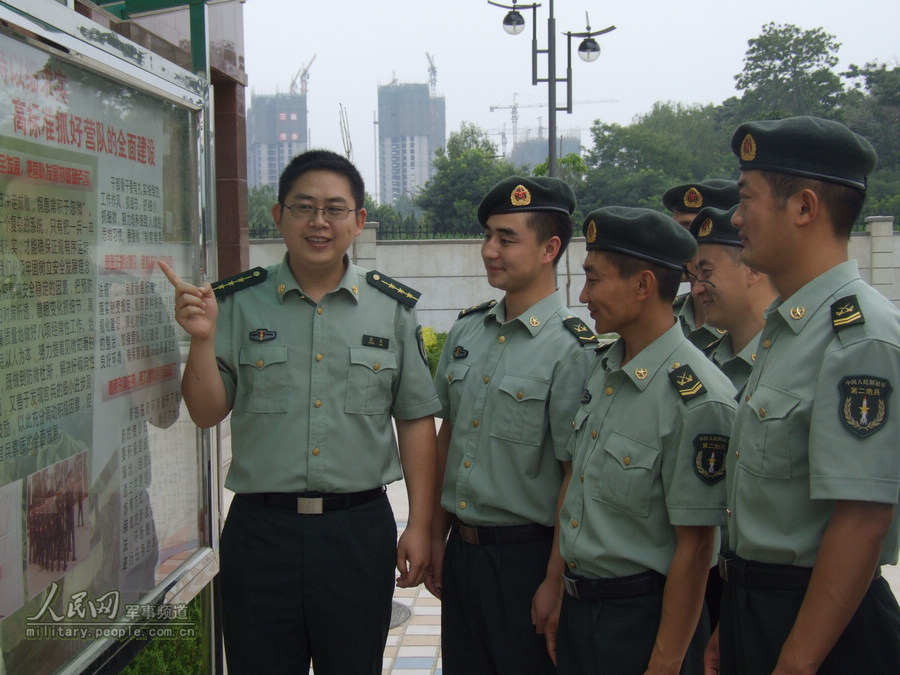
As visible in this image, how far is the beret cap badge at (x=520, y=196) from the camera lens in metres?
2.26

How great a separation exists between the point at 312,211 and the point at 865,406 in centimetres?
134

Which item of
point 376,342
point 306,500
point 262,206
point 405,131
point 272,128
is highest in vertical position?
point 405,131

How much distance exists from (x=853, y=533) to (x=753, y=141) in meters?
0.70

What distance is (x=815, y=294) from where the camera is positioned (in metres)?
1.48

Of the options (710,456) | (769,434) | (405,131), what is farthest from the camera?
(405,131)

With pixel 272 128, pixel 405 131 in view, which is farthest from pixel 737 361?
pixel 405 131

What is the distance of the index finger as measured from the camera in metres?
1.87

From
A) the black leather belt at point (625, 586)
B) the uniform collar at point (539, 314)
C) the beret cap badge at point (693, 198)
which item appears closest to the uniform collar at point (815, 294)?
the black leather belt at point (625, 586)

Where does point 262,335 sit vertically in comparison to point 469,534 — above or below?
above

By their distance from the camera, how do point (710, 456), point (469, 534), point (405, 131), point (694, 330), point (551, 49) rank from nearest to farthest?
1. point (710, 456)
2. point (469, 534)
3. point (694, 330)
4. point (551, 49)
5. point (405, 131)

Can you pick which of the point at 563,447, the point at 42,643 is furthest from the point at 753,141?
the point at 42,643

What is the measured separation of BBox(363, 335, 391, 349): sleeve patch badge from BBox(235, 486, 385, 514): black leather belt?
381 millimetres

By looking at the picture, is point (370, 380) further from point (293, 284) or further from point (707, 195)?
point (707, 195)

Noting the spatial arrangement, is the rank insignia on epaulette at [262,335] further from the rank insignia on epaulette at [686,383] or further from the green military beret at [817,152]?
the green military beret at [817,152]
